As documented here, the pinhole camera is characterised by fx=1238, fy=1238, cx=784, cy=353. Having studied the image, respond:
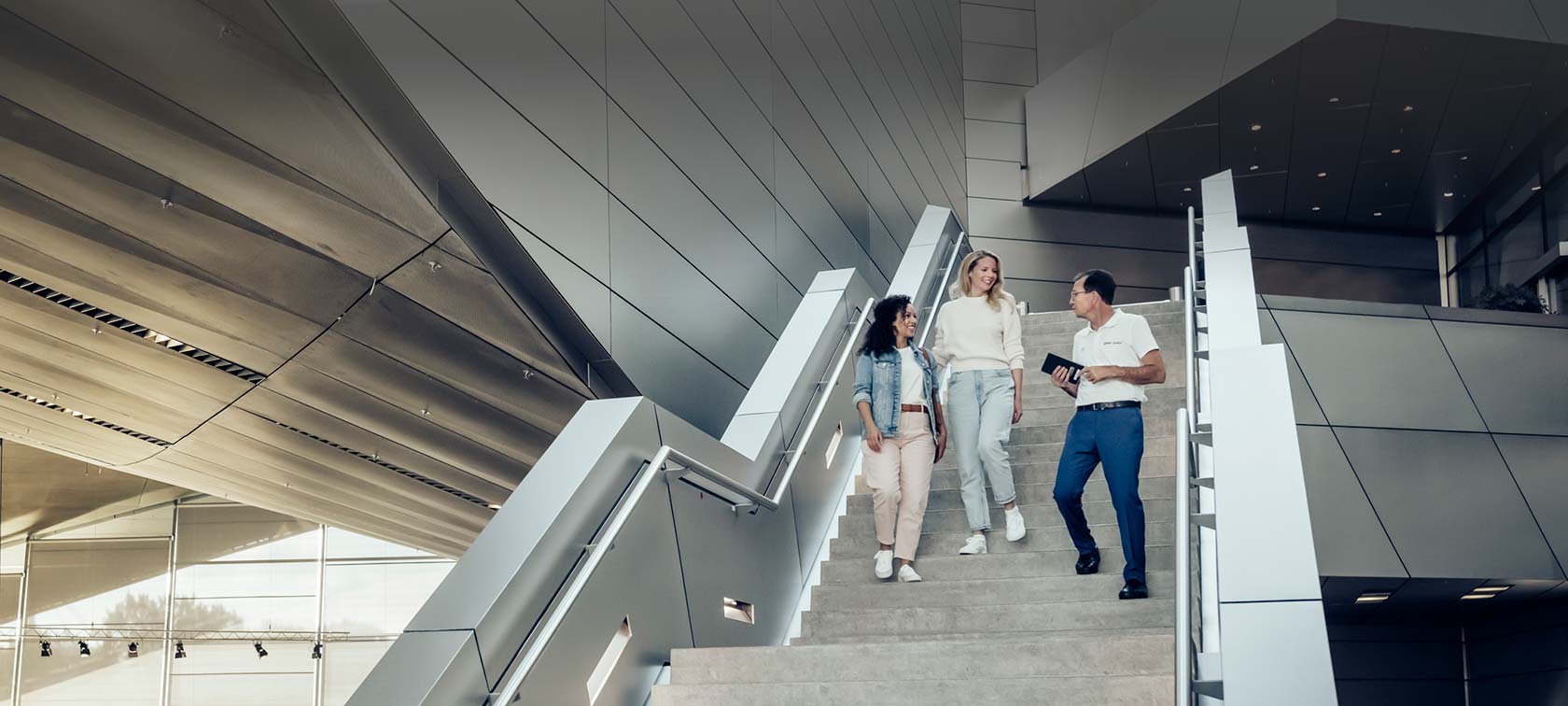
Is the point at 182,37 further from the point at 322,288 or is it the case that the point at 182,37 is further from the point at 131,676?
the point at 131,676

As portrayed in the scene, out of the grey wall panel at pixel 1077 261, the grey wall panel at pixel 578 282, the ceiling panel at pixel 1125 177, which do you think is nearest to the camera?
the grey wall panel at pixel 578 282

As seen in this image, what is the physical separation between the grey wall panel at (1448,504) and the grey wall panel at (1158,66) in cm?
534

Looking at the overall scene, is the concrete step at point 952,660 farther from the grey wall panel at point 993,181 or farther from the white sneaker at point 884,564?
the grey wall panel at point 993,181

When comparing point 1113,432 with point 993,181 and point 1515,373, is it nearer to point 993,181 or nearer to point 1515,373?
point 1515,373

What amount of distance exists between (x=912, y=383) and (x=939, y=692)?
2.68 m

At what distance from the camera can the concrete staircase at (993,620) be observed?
14.9 feet

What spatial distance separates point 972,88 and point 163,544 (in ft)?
56.5

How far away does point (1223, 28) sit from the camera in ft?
50.3

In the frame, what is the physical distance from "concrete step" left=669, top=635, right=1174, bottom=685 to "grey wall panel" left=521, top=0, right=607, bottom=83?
3.53m

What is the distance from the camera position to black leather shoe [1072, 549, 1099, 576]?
6.10 metres

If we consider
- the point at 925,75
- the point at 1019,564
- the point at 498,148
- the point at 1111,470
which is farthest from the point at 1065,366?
the point at 925,75


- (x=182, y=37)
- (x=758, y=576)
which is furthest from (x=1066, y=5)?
(x=182, y=37)

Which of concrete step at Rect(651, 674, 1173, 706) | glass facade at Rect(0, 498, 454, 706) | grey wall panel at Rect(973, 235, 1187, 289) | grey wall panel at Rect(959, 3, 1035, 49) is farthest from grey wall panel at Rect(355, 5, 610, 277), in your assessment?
glass facade at Rect(0, 498, 454, 706)

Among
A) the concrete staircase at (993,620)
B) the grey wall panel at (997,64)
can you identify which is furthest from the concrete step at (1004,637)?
the grey wall panel at (997,64)
